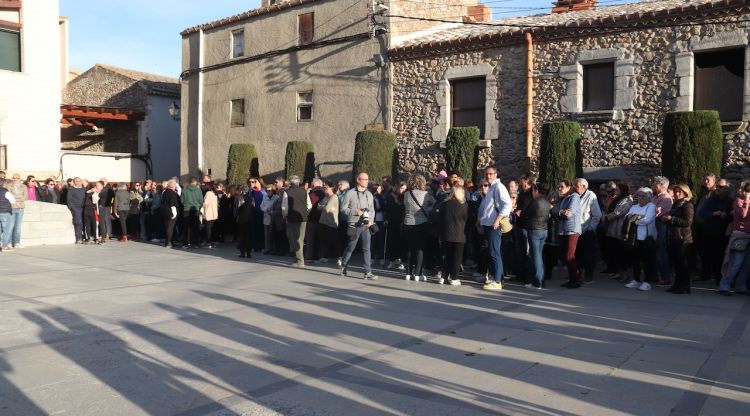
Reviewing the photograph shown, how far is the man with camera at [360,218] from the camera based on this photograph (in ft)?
35.3

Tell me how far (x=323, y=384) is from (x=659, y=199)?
6897 mm

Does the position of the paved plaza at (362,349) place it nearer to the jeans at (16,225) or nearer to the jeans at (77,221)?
→ the jeans at (16,225)

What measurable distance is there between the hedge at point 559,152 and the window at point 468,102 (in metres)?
2.72

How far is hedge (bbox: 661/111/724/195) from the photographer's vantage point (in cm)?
1191

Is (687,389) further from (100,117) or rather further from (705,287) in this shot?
(100,117)

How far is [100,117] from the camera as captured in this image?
25.2m

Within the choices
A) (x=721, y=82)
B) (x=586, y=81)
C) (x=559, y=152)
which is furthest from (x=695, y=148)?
(x=586, y=81)

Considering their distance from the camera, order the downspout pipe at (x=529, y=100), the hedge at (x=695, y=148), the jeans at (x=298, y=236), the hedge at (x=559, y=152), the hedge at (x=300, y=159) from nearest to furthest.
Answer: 1. the hedge at (x=695, y=148)
2. the jeans at (x=298, y=236)
3. the hedge at (x=559, y=152)
4. the downspout pipe at (x=529, y=100)
5. the hedge at (x=300, y=159)

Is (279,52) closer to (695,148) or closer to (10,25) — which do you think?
(10,25)

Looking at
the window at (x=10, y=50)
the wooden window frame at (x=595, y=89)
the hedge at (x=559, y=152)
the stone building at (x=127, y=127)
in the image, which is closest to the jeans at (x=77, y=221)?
the window at (x=10, y=50)

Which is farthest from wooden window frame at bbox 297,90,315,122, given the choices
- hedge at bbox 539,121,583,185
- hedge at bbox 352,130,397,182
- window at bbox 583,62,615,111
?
window at bbox 583,62,615,111

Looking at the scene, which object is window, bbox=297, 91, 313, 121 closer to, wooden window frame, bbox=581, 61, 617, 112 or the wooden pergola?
wooden window frame, bbox=581, 61, 617, 112

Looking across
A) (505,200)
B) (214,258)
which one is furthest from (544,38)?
(214,258)

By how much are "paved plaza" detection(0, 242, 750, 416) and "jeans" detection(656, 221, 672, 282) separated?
0.64m
